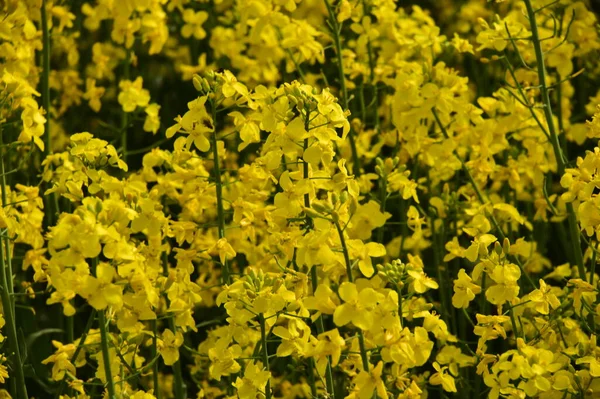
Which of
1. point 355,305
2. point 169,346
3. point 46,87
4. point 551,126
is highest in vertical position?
point 46,87

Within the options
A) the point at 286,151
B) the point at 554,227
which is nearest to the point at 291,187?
the point at 286,151

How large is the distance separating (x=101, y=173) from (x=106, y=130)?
10.3 feet

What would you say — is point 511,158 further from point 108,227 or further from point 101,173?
point 108,227

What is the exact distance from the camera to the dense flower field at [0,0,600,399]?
2.88 m

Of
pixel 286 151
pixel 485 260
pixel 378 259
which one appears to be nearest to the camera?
pixel 286 151

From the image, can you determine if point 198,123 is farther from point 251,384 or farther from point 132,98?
point 132,98

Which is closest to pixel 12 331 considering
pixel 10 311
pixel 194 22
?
pixel 10 311

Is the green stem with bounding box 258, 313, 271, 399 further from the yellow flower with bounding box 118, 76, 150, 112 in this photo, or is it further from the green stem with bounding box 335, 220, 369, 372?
the yellow flower with bounding box 118, 76, 150, 112

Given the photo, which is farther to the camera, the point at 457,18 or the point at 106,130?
the point at 457,18

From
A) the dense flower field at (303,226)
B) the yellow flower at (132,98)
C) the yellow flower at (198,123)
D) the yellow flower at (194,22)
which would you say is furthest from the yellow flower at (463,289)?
the yellow flower at (194,22)

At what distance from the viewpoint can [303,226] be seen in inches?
133

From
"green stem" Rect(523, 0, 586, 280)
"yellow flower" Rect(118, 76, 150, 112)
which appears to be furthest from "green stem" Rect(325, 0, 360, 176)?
"yellow flower" Rect(118, 76, 150, 112)

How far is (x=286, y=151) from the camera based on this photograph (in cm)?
299

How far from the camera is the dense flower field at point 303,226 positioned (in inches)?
113
